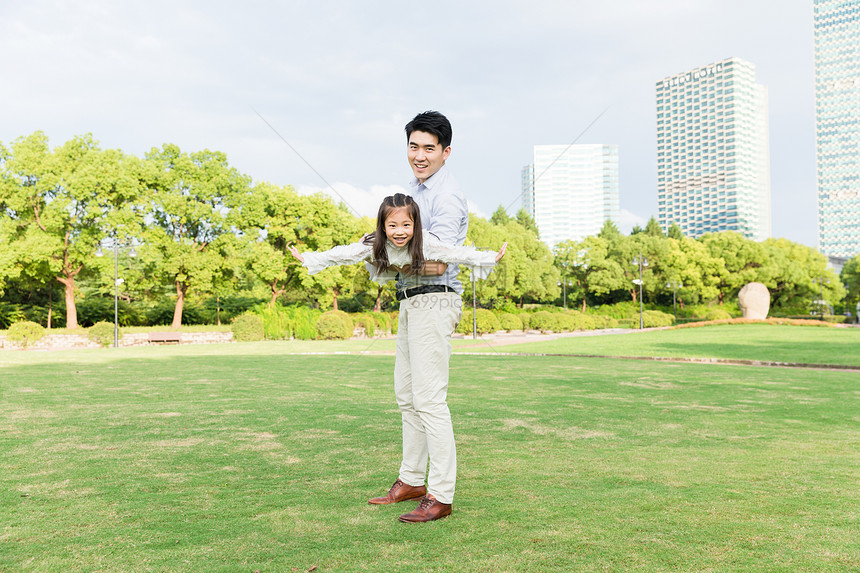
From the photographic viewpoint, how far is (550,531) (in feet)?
9.43

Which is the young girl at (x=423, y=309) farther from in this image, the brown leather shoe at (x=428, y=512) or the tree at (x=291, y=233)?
the tree at (x=291, y=233)

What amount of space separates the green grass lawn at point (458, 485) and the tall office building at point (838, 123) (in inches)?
7702

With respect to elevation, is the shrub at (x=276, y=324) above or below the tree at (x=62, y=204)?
below

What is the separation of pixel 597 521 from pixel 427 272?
1537 millimetres

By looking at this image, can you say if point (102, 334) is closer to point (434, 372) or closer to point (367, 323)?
point (367, 323)

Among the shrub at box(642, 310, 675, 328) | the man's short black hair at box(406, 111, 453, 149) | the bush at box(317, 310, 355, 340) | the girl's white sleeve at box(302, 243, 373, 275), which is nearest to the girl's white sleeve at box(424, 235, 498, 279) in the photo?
the girl's white sleeve at box(302, 243, 373, 275)

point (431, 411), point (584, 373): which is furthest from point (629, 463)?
point (584, 373)

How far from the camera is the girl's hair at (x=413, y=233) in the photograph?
10.6 feet

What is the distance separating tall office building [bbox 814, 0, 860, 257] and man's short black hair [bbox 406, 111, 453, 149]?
7820 inches

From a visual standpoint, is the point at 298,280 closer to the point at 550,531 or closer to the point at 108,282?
the point at 108,282

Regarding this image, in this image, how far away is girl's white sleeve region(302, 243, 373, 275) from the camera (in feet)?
11.0

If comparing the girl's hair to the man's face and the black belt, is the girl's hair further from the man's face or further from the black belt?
the man's face

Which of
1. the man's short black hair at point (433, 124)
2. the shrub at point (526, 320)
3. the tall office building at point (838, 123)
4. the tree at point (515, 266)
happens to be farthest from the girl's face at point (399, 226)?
the tall office building at point (838, 123)

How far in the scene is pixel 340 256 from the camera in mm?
3402
